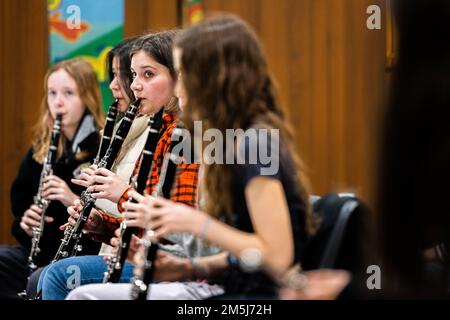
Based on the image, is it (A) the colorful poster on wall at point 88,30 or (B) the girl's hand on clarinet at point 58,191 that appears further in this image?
(A) the colorful poster on wall at point 88,30

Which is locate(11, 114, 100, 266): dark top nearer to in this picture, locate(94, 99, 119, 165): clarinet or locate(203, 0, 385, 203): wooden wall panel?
locate(94, 99, 119, 165): clarinet

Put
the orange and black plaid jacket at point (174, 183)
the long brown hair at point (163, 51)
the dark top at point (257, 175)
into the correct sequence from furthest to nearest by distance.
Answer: the long brown hair at point (163, 51) → the orange and black plaid jacket at point (174, 183) → the dark top at point (257, 175)

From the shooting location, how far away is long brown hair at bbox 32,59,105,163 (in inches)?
106

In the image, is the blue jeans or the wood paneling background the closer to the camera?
the blue jeans

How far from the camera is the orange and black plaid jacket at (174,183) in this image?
176cm

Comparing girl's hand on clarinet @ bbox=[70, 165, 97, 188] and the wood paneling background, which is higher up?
the wood paneling background

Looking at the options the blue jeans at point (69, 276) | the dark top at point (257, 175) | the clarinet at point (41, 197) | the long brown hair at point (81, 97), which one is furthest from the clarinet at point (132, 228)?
the long brown hair at point (81, 97)

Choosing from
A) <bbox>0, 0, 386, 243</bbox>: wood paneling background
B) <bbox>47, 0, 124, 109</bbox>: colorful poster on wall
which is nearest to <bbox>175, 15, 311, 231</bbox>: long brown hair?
<bbox>0, 0, 386, 243</bbox>: wood paneling background

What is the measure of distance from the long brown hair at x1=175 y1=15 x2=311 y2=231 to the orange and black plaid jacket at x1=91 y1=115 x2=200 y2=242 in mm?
221

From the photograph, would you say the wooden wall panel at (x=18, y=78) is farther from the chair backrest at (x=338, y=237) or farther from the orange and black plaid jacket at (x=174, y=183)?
the chair backrest at (x=338, y=237)

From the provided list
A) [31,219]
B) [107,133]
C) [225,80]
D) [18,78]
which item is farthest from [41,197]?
[225,80]

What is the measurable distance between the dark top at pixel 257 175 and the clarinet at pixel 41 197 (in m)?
1.13
